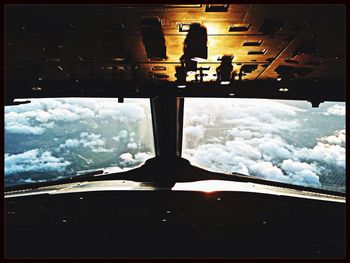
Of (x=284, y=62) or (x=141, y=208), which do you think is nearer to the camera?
(x=141, y=208)

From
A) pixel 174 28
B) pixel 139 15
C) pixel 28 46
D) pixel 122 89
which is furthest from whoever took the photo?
pixel 122 89

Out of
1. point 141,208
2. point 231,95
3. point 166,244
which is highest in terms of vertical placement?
point 231,95

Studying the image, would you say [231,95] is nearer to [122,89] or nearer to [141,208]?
[122,89]

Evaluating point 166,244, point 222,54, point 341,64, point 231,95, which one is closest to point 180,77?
point 222,54

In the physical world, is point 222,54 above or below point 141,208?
above

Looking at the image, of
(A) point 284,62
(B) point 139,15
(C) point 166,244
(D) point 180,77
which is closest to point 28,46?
(B) point 139,15

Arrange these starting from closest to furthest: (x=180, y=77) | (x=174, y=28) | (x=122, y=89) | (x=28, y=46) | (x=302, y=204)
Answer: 1. (x=174, y=28)
2. (x=302, y=204)
3. (x=28, y=46)
4. (x=180, y=77)
5. (x=122, y=89)

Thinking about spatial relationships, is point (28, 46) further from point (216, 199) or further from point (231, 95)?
point (231, 95)
